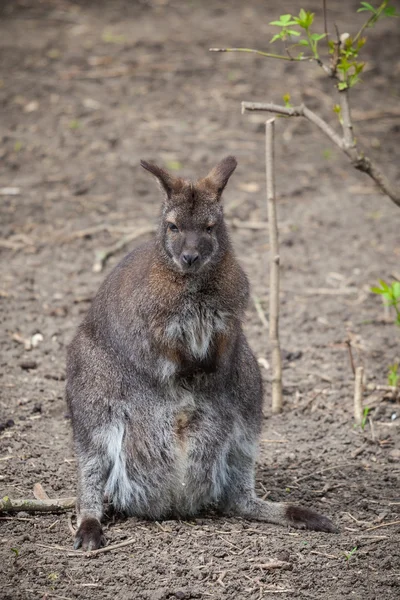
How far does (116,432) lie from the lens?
12.8 ft

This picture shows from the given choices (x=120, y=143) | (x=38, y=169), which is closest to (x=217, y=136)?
(x=120, y=143)

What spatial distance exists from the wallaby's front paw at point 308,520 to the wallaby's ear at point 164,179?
1.57m

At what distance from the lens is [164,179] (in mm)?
3795

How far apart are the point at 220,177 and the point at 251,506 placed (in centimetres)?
156

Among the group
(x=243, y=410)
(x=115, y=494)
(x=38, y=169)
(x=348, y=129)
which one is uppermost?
(x=348, y=129)

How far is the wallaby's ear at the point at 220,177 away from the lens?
3.92 m

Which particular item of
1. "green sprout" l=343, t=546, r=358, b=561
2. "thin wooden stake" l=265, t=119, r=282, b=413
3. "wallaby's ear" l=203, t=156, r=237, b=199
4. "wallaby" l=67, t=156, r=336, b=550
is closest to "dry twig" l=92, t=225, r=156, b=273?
"thin wooden stake" l=265, t=119, r=282, b=413

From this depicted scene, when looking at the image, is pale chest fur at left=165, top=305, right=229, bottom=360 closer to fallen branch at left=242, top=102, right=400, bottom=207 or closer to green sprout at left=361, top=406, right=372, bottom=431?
fallen branch at left=242, top=102, right=400, bottom=207

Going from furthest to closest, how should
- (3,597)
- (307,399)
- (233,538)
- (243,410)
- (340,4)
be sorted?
(340,4), (307,399), (243,410), (233,538), (3,597)

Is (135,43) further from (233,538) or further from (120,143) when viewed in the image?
(233,538)

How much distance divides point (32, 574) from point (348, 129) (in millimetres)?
2500

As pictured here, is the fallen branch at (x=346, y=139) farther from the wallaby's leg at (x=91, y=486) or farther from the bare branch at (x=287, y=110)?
the wallaby's leg at (x=91, y=486)

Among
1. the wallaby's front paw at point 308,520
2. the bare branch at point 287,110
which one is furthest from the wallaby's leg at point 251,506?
the bare branch at point 287,110

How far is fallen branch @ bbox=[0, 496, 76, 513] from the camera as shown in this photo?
385cm
